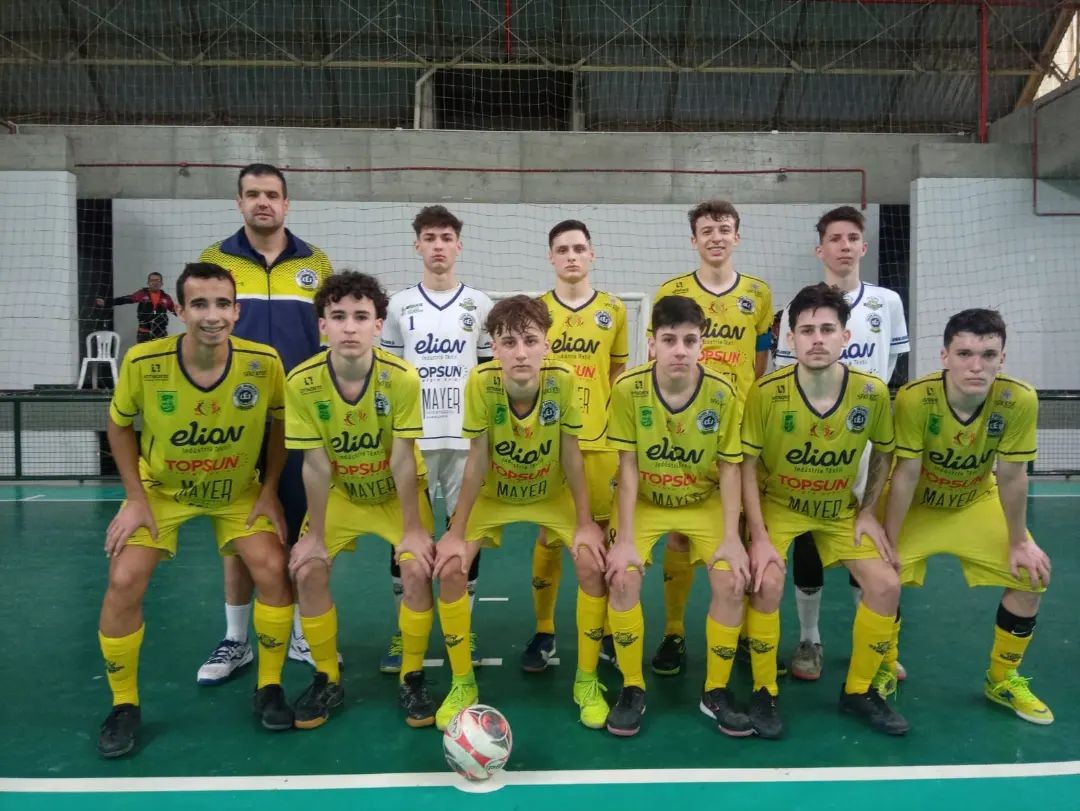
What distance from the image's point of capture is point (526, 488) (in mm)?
3104

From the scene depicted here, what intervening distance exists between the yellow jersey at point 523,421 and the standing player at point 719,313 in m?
0.75

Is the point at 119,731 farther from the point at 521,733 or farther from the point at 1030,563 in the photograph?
the point at 1030,563

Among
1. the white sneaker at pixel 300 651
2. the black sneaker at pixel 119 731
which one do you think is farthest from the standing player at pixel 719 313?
the black sneaker at pixel 119 731

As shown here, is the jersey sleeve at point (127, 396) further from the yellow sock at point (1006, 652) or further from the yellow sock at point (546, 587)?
the yellow sock at point (1006, 652)

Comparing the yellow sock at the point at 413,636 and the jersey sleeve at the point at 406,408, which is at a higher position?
the jersey sleeve at the point at 406,408

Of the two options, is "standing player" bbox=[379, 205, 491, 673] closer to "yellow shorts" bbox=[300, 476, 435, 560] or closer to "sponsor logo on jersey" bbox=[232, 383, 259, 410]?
"yellow shorts" bbox=[300, 476, 435, 560]

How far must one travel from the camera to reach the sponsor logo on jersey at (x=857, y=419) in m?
2.96

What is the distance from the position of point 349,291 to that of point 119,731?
5.37 ft

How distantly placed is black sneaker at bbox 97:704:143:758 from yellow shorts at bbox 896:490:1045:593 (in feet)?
8.95

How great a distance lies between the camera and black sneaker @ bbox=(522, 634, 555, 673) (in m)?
3.38

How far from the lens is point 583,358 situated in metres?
3.67

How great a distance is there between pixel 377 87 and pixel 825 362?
9.63 metres

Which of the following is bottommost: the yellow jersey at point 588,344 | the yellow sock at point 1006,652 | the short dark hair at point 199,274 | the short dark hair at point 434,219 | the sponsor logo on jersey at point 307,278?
the yellow sock at point 1006,652

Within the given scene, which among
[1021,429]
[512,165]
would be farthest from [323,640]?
[512,165]
